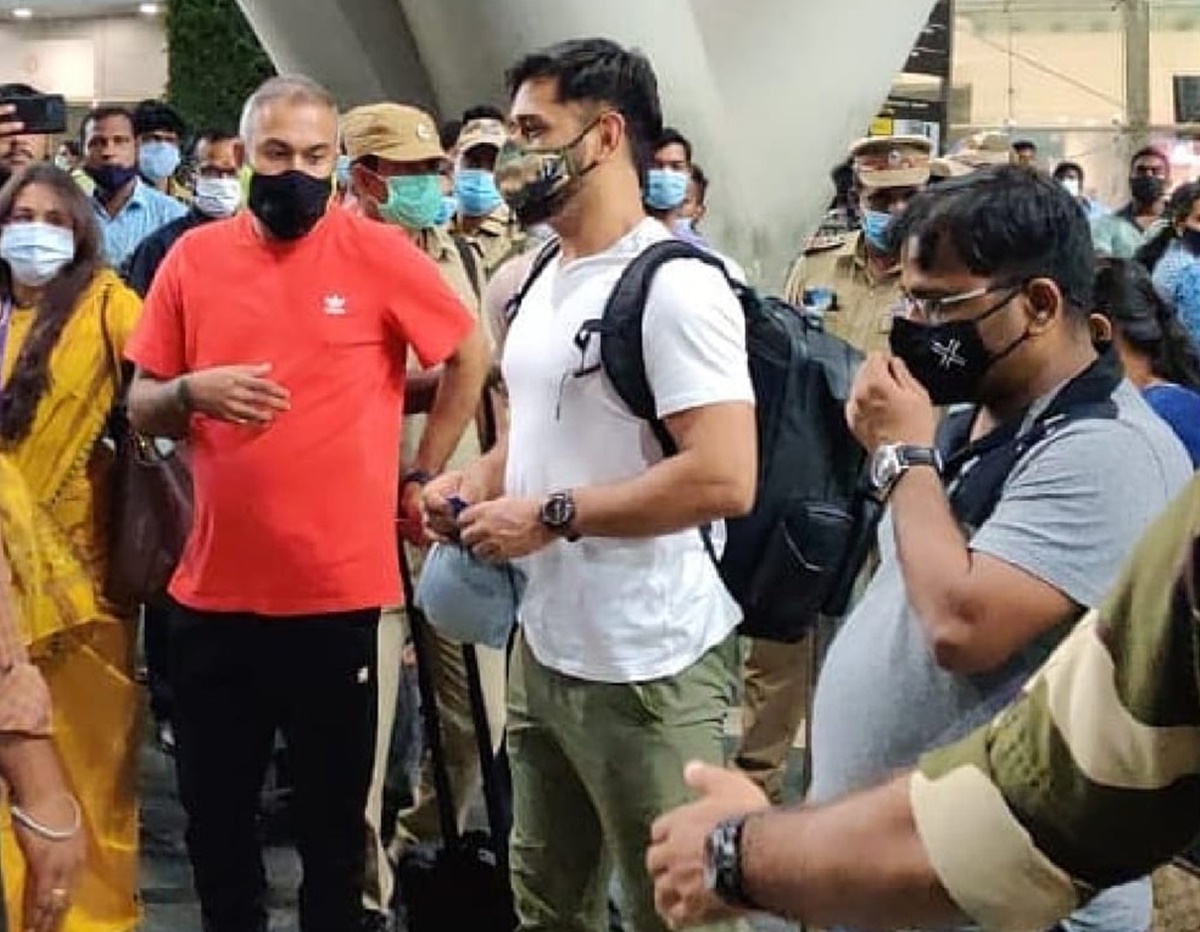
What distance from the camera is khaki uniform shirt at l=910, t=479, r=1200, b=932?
133 cm

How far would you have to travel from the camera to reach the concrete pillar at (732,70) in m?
7.92

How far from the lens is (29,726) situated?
8.55 feet

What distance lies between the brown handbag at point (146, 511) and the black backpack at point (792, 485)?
1246 millimetres

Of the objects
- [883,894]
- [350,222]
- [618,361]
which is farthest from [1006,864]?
[350,222]

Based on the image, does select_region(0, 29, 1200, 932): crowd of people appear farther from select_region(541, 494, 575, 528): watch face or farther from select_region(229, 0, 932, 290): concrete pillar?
select_region(229, 0, 932, 290): concrete pillar

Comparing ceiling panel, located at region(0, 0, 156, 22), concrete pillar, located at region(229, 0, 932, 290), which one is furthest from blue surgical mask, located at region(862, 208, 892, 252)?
ceiling panel, located at region(0, 0, 156, 22)

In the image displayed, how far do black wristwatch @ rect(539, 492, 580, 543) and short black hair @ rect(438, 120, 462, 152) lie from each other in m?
4.44

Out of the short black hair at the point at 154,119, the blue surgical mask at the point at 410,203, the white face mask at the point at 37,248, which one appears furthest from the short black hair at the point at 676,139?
the white face mask at the point at 37,248

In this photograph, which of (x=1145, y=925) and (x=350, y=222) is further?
(x=350, y=222)

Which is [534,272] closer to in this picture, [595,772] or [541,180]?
[541,180]

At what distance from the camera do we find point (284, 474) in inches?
160

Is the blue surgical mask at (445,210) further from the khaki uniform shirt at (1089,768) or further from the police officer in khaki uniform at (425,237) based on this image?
the khaki uniform shirt at (1089,768)

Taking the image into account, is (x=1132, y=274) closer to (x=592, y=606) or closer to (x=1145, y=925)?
(x=592, y=606)

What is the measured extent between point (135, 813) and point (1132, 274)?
2.54 meters
